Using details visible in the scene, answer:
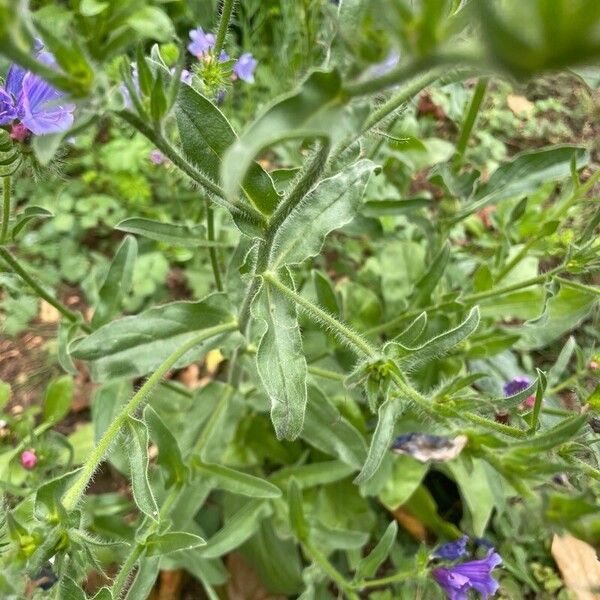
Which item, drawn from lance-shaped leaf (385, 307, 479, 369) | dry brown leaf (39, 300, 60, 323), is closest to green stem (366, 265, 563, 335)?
lance-shaped leaf (385, 307, 479, 369)

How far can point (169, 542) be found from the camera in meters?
1.83

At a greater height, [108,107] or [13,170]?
[108,107]

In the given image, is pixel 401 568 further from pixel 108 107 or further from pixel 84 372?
pixel 108 107

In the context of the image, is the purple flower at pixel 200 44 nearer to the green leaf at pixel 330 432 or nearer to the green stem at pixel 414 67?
the green leaf at pixel 330 432

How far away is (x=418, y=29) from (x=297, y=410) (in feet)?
3.26

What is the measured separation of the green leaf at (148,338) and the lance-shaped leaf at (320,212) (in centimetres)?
44

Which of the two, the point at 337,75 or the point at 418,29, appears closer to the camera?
the point at 418,29

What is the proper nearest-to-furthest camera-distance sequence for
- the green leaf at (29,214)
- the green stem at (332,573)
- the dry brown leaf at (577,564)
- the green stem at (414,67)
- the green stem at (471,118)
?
the green stem at (414,67), the green leaf at (29,214), the green stem at (332,573), the green stem at (471,118), the dry brown leaf at (577,564)

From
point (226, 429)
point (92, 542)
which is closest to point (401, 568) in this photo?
point (226, 429)

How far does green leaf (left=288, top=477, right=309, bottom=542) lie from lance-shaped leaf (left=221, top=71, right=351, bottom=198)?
150 cm

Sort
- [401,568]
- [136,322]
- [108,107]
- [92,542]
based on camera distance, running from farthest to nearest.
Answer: [401,568] → [136,322] → [92,542] → [108,107]

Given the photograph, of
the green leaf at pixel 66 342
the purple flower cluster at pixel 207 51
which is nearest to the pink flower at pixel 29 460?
the green leaf at pixel 66 342

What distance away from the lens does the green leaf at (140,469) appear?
5.12 ft

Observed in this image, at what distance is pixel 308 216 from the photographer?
5.86 ft
